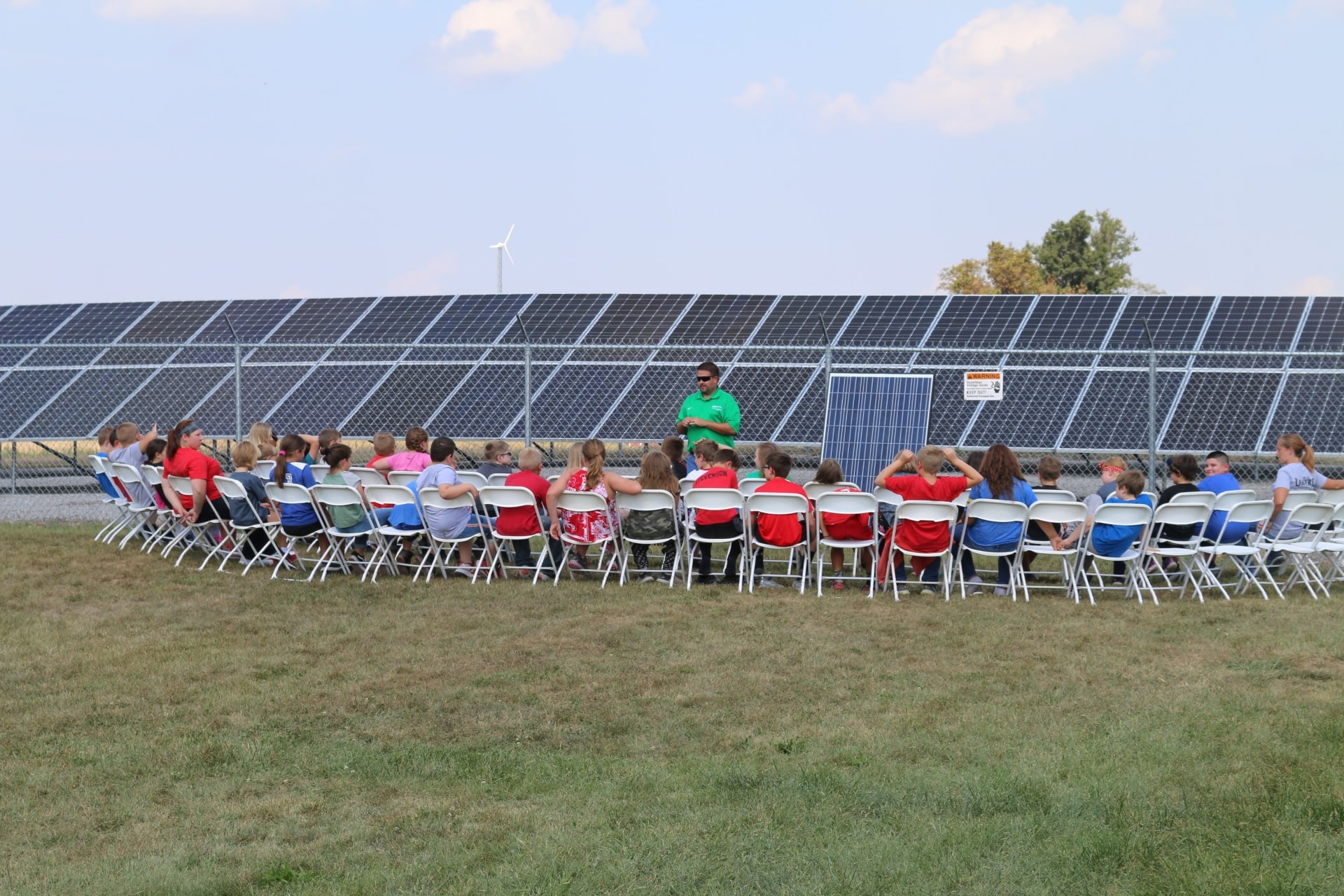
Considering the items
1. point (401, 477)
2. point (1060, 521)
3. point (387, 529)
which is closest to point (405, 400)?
point (401, 477)

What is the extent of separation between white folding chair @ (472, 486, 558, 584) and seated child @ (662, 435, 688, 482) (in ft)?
4.42

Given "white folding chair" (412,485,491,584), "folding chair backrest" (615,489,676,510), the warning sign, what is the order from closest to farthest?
"folding chair backrest" (615,489,676,510) → "white folding chair" (412,485,491,584) → the warning sign

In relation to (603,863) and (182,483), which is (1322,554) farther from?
(182,483)

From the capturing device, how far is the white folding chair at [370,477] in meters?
10.4

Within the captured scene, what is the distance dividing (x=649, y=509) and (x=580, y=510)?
1.79 feet

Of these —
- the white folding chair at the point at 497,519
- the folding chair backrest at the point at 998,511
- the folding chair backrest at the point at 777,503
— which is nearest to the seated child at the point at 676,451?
the white folding chair at the point at 497,519

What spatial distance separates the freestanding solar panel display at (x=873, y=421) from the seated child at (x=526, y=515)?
3.93 metres

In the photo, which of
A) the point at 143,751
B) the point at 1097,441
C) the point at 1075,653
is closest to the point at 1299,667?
the point at 1075,653

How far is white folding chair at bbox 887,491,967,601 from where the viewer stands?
29.9ft

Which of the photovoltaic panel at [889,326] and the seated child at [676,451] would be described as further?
the photovoltaic panel at [889,326]

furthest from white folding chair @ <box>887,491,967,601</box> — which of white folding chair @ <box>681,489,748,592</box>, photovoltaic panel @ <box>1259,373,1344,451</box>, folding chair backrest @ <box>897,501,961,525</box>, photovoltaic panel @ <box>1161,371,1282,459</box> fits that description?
photovoltaic panel @ <box>1259,373,1344,451</box>

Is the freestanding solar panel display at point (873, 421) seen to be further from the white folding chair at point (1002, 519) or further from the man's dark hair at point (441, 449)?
the man's dark hair at point (441, 449)

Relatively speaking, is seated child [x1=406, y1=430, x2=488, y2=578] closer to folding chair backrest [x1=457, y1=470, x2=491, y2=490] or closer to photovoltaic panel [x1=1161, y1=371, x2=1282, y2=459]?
folding chair backrest [x1=457, y1=470, x2=491, y2=490]

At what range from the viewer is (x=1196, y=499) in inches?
364
